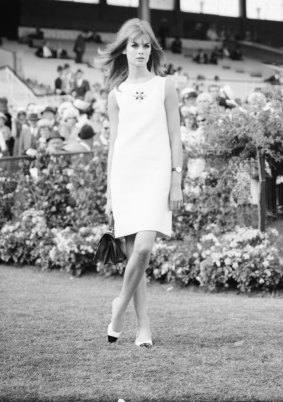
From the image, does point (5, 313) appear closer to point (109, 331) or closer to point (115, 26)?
point (109, 331)

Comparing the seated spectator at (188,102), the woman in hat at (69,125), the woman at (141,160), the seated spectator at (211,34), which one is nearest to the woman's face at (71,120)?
the woman in hat at (69,125)

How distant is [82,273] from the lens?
28.5ft

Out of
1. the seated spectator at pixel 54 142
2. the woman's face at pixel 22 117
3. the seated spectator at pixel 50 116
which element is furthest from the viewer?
the woman's face at pixel 22 117

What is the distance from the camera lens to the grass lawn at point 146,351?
13.1 feet

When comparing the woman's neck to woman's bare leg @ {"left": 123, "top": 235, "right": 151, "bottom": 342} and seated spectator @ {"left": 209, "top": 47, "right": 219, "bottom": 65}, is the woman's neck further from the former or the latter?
seated spectator @ {"left": 209, "top": 47, "right": 219, "bottom": 65}

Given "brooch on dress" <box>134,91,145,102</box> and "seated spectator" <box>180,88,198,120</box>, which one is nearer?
"brooch on dress" <box>134,91,145,102</box>

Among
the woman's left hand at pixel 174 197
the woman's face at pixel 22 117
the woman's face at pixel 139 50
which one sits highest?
the woman's face at pixel 22 117

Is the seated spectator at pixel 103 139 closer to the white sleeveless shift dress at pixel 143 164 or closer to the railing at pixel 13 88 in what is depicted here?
the white sleeveless shift dress at pixel 143 164

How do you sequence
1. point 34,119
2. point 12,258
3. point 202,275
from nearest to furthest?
1. point 202,275
2. point 12,258
3. point 34,119

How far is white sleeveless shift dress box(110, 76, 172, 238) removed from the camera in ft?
15.6

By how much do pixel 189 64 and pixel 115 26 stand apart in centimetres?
575

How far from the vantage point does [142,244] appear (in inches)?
186

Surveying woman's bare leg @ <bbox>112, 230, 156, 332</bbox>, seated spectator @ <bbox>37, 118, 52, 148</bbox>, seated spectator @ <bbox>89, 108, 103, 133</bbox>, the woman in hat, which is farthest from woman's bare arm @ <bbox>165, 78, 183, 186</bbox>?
seated spectator @ <bbox>89, 108, 103, 133</bbox>

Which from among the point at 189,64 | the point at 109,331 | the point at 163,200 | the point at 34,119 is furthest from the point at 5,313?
the point at 189,64
